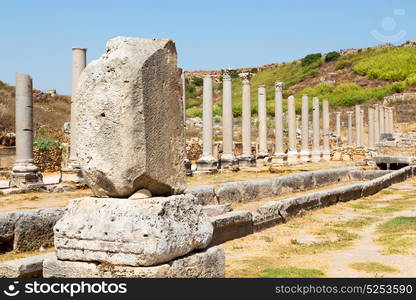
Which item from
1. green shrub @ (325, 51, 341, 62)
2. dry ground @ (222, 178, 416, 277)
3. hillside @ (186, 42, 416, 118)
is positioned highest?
green shrub @ (325, 51, 341, 62)

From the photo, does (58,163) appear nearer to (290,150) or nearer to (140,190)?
(290,150)

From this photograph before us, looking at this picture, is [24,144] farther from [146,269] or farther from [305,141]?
[305,141]

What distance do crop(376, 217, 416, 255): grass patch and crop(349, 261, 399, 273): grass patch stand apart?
87cm

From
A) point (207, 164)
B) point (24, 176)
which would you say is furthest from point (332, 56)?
point (24, 176)

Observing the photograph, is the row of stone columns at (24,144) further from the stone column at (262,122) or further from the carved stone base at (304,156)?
the carved stone base at (304,156)

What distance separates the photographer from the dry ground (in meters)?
6.46

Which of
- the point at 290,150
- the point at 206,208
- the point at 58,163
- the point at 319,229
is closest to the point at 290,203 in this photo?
the point at 319,229

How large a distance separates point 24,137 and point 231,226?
415 inches

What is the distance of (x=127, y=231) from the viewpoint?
4297 mm

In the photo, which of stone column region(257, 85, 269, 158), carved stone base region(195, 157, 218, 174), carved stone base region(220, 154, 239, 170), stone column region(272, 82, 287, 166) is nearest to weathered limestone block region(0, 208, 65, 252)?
carved stone base region(195, 157, 218, 174)

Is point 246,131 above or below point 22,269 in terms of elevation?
above

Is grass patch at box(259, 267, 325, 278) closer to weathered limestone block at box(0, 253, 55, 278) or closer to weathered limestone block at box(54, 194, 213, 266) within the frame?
weathered limestone block at box(54, 194, 213, 266)

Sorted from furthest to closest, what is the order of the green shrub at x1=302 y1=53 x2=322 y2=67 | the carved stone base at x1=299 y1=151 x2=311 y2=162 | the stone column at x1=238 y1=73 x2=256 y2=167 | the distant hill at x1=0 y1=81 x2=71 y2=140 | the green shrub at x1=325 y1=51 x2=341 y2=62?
1. the green shrub at x1=302 y1=53 x2=322 y2=67
2. the green shrub at x1=325 y1=51 x2=341 y2=62
3. the distant hill at x1=0 y1=81 x2=71 y2=140
4. the carved stone base at x1=299 y1=151 x2=311 y2=162
5. the stone column at x1=238 y1=73 x2=256 y2=167

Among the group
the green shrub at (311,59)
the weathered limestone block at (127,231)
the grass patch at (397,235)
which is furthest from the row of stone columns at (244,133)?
the green shrub at (311,59)
